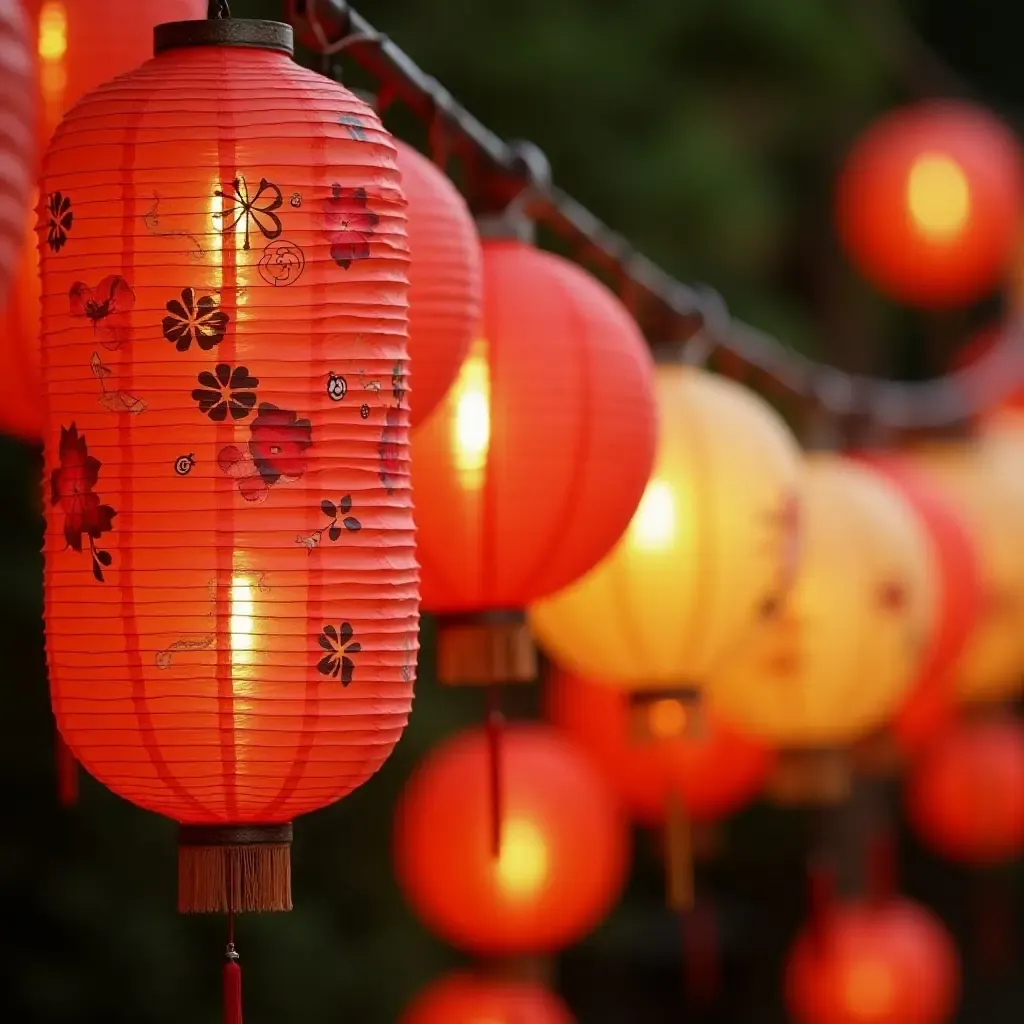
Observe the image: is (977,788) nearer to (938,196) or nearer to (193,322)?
(938,196)

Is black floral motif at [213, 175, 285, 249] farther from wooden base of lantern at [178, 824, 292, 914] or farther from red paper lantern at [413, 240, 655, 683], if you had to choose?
red paper lantern at [413, 240, 655, 683]

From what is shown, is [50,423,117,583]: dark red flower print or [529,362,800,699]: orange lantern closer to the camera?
[50,423,117,583]: dark red flower print

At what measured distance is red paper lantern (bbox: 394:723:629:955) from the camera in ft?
13.5

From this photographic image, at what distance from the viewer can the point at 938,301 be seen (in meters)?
7.64

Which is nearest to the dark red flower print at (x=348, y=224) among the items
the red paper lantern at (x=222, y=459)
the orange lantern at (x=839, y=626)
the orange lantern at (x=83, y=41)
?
the red paper lantern at (x=222, y=459)

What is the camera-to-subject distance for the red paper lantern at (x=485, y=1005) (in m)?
4.41

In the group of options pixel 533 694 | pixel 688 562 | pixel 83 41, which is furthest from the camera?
pixel 533 694

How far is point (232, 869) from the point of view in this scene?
1801 mm

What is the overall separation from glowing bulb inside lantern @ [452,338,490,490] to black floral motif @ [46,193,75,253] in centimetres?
75

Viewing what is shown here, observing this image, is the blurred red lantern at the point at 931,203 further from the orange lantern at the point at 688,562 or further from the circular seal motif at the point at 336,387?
the circular seal motif at the point at 336,387

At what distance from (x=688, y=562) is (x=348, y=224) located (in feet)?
4.25

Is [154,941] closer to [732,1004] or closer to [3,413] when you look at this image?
[3,413]

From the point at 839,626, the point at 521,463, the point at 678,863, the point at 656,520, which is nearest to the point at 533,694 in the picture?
the point at 839,626

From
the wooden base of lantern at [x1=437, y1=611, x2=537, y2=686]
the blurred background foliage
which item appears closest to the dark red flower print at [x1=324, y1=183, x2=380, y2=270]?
the wooden base of lantern at [x1=437, y1=611, x2=537, y2=686]
